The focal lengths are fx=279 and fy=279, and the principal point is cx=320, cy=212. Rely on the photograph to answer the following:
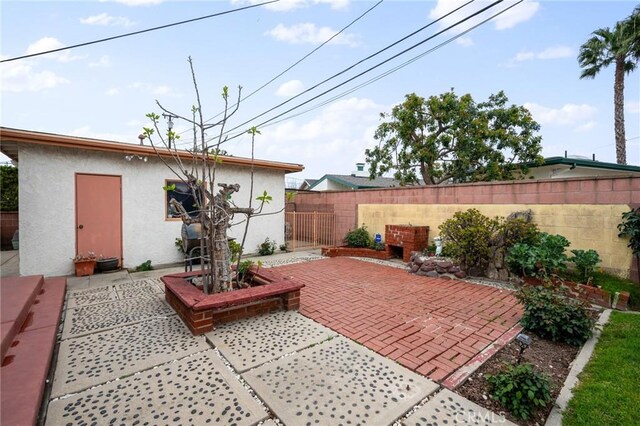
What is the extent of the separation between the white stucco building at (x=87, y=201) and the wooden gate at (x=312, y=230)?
343cm

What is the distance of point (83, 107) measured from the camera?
832 cm

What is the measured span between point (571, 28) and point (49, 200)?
10974mm

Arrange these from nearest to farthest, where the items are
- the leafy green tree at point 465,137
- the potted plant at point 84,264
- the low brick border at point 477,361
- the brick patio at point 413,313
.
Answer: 1. the low brick border at point 477,361
2. the brick patio at point 413,313
3. the potted plant at point 84,264
4. the leafy green tree at point 465,137

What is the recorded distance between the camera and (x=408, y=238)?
763 cm

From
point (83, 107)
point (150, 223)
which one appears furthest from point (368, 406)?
point (83, 107)

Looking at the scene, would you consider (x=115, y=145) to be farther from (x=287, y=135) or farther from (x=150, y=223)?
(x=287, y=135)

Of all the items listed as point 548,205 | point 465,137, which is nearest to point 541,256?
point 548,205

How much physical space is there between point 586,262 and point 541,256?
65 cm

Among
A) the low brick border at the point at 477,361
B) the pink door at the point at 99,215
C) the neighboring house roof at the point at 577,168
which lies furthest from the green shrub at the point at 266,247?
the neighboring house roof at the point at 577,168

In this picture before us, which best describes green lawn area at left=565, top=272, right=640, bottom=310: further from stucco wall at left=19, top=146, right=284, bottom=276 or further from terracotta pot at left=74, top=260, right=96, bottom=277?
terracotta pot at left=74, top=260, right=96, bottom=277

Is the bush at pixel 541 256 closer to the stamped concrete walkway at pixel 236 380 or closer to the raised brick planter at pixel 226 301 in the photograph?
the stamped concrete walkway at pixel 236 380

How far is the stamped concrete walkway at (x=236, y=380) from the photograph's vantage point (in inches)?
Answer: 77.7

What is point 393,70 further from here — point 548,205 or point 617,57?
point 617,57

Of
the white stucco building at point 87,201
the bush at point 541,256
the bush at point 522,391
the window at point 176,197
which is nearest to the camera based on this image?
the bush at point 522,391
